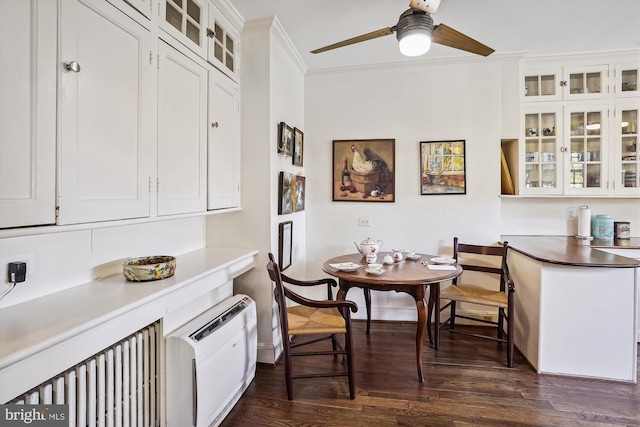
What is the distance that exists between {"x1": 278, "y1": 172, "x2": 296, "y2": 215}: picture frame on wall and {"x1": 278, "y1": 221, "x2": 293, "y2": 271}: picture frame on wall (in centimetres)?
13

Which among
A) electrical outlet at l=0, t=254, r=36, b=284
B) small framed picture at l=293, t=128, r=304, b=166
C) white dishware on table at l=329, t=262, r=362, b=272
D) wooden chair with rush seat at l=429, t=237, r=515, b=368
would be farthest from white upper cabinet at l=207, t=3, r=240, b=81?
wooden chair with rush seat at l=429, t=237, r=515, b=368

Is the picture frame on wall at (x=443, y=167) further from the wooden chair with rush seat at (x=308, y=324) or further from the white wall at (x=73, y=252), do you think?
the white wall at (x=73, y=252)

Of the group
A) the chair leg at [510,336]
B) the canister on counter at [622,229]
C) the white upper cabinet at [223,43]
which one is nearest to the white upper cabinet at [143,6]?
the white upper cabinet at [223,43]

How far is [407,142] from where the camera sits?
3361mm

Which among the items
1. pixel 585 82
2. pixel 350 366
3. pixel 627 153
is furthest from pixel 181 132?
pixel 627 153

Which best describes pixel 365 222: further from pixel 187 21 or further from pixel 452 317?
pixel 187 21

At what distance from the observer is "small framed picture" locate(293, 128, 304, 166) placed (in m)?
3.08

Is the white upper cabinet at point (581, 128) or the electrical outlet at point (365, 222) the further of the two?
the electrical outlet at point (365, 222)

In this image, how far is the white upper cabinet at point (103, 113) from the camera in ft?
3.86

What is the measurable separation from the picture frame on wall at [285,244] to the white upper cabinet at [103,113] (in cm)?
128

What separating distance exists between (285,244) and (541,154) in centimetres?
275

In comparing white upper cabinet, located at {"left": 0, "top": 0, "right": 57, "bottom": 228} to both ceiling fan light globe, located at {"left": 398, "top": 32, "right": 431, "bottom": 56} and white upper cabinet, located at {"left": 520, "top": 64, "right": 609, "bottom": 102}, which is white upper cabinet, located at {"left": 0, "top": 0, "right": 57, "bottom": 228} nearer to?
ceiling fan light globe, located at {"left": 398, "top": 32, "right": 431, "bottom": 56}

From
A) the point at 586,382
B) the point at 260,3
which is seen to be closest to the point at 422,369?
the point at 586,382

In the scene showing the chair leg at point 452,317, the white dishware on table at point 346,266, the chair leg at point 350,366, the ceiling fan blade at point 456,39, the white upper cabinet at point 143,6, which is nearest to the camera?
the white upper cabinet at point 143,6
